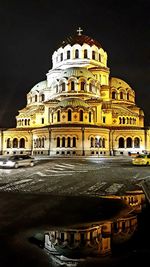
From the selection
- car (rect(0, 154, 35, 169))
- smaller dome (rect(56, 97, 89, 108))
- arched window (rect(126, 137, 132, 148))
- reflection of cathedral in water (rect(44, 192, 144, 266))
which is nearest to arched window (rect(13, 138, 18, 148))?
smaller dome (rect(56, 97, 89, 108))

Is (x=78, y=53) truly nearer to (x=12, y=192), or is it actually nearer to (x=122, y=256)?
(x=12, y=192)

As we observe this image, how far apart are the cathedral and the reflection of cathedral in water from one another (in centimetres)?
3807

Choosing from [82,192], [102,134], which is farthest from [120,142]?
[82,192]

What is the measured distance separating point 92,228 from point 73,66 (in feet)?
185

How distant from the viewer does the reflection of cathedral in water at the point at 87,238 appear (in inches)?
158

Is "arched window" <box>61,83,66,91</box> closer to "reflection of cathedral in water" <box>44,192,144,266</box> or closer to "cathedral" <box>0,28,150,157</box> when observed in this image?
"cathedral" <box>0,28,150,157</box>

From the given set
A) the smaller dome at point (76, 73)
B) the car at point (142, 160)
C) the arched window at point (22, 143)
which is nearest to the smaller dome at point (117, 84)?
the smaller dome at point (76, 73)

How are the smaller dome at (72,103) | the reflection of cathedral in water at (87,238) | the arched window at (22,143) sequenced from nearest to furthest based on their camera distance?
the reflection of cathedral in water at (87,238), the smaller dome at (72,103), the arched window at (22,143)

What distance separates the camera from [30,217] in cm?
617

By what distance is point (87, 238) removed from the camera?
4773 mm

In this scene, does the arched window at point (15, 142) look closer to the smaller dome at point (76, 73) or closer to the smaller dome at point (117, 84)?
the smaller dome at point (76, 73)

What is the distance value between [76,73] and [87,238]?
50832 mm

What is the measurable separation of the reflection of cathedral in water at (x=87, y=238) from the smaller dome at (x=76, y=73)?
161ft

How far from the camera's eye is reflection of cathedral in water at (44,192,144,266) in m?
4.01
